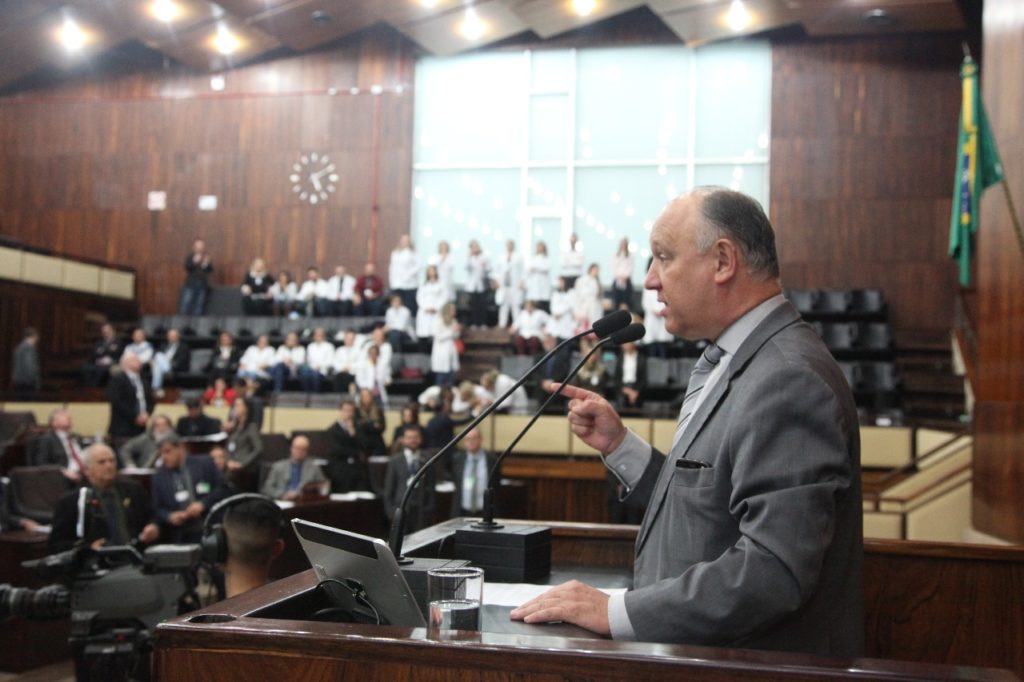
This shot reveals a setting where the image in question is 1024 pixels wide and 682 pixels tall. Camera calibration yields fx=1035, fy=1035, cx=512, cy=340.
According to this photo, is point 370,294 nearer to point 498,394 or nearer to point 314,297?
point 314,297

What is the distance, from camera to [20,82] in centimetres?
1611

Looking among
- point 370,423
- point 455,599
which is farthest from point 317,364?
point 455,599

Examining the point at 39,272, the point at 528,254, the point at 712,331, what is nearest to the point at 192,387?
the point at 39,272

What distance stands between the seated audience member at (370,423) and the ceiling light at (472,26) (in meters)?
6.60

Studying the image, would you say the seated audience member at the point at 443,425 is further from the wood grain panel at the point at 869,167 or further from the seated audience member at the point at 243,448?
the wood grain panel at the point at 869,167

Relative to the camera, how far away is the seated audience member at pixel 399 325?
12.6m

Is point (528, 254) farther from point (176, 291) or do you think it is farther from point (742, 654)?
point (742, 654)

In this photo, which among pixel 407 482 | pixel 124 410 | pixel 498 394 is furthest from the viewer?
pixel 124 410

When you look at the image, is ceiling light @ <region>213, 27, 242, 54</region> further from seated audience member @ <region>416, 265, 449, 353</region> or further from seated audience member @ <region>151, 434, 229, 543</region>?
seated audience member @ <region>151, 434, 229, 543</region>

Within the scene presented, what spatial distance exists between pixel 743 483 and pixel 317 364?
11015mm

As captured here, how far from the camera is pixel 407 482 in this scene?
7.65 m

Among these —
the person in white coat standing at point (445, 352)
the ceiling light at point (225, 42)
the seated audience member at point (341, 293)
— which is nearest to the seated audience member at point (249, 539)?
the person in white coat standing at point (445, 352)

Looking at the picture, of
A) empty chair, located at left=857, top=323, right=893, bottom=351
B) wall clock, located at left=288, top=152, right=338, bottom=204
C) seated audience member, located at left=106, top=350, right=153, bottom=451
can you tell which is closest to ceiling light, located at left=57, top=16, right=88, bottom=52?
wall clock, located at left=288, top=152, right=338, bottom=204

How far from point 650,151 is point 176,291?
24.1 feet
